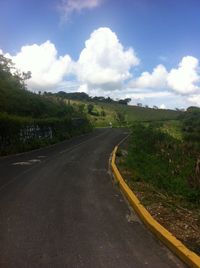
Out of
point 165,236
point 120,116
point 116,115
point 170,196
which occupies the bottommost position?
point 120,116

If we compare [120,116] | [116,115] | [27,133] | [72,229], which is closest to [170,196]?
[72,229]

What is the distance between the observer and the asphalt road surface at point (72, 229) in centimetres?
650

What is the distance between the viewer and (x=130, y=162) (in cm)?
1902

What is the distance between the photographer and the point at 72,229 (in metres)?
8.20

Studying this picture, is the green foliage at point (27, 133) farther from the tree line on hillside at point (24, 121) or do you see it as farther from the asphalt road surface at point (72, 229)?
the asphalt road surface at point (72, 229)

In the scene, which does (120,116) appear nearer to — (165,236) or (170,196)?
(170,196)

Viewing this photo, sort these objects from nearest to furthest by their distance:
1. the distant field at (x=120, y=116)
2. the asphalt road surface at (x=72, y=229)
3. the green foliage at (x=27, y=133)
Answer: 1. the asphalt road surface at (x=72, y=229)
2. the green foliage at (x=27, y=133)
3. the distant field at (x=120, y=116)

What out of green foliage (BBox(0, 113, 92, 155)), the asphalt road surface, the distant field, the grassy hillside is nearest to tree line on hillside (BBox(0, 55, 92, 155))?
green foliage (BBox(0, 113, 92, 155))

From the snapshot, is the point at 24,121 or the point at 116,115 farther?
the point at 116,115

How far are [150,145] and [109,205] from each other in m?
20.0

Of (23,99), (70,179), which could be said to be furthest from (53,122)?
(70,179)

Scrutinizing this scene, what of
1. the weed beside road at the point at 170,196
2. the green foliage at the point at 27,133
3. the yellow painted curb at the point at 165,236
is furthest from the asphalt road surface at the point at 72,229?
the green foliage at the point at 27,133

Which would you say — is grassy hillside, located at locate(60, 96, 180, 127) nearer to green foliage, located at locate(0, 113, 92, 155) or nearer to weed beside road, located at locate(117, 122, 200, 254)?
green foliage, located at locate(0, 113, 92, 155)

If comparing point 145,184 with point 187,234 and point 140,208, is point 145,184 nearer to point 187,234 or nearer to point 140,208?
point 140,208
